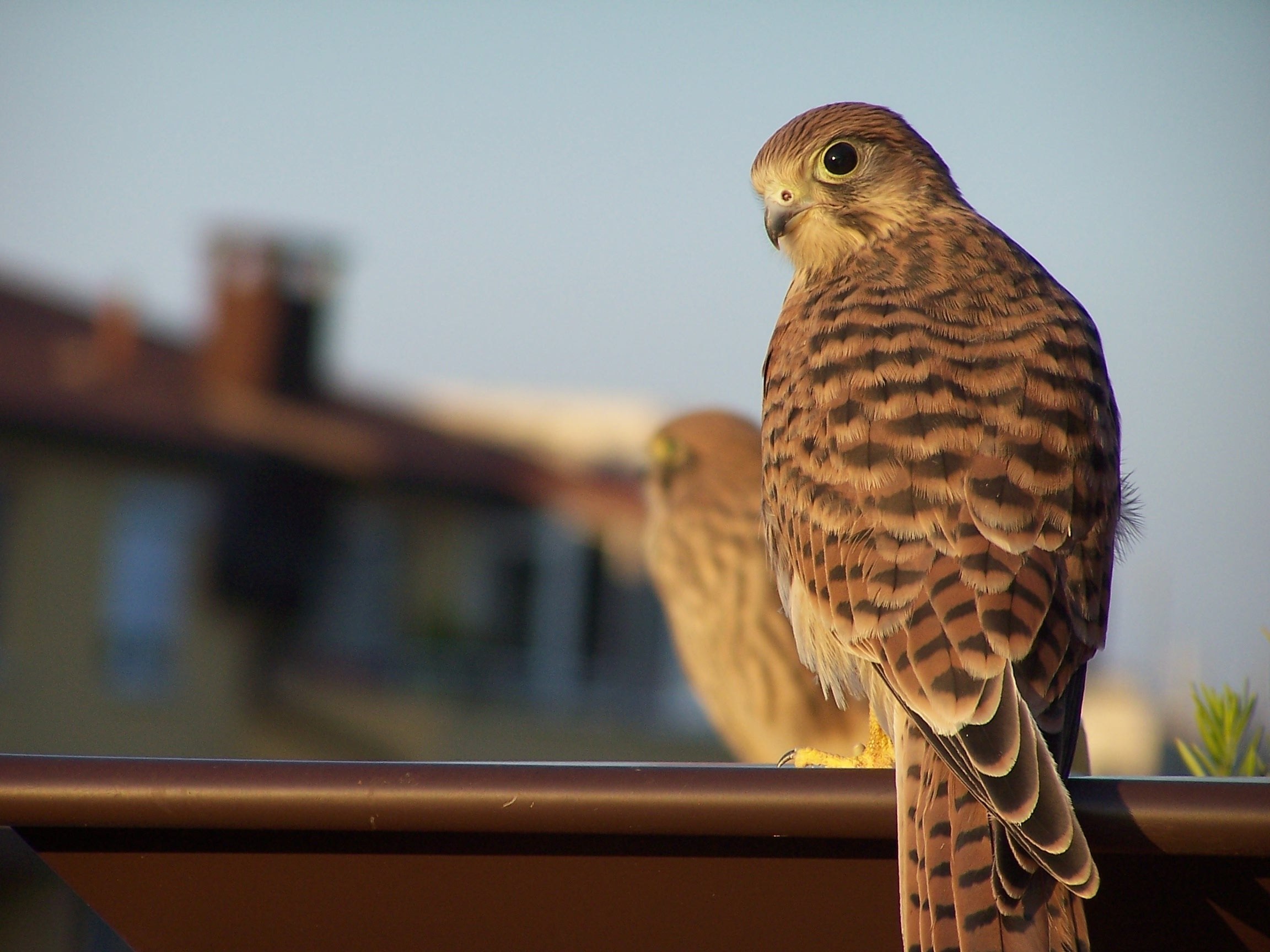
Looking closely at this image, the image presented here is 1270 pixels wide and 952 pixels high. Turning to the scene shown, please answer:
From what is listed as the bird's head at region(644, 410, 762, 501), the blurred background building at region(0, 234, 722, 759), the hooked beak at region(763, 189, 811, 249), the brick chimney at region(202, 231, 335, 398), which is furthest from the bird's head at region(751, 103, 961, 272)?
the brick chimney at region(202, 231, 335, 398)

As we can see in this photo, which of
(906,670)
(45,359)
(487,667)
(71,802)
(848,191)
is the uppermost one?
(45,359)

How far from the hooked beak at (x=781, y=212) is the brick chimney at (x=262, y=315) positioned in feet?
45.1

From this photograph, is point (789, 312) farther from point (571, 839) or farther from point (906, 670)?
point (571, 839)

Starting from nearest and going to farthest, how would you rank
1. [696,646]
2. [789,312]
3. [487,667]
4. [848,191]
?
1. [789,312]
2. [848,191]
3. [696,646]
4. [487,667]

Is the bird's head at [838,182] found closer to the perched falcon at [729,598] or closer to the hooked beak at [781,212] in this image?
the hooked beak at [781,212]

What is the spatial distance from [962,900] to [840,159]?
4.80 ft

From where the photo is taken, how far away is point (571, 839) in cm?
128

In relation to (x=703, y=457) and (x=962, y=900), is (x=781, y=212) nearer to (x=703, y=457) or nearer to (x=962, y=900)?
(x=962, y=900)

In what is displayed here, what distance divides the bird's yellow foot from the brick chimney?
1424cm

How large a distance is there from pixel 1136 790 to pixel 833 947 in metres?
0.30

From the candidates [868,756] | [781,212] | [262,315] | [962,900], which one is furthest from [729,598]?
[262,315]

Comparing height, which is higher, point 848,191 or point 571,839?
point 848,191

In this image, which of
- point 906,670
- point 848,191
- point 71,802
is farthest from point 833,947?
point 848,191

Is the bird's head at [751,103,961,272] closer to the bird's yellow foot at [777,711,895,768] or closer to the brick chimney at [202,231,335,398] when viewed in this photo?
the bird's yellow foot at [777,711,895,768]
